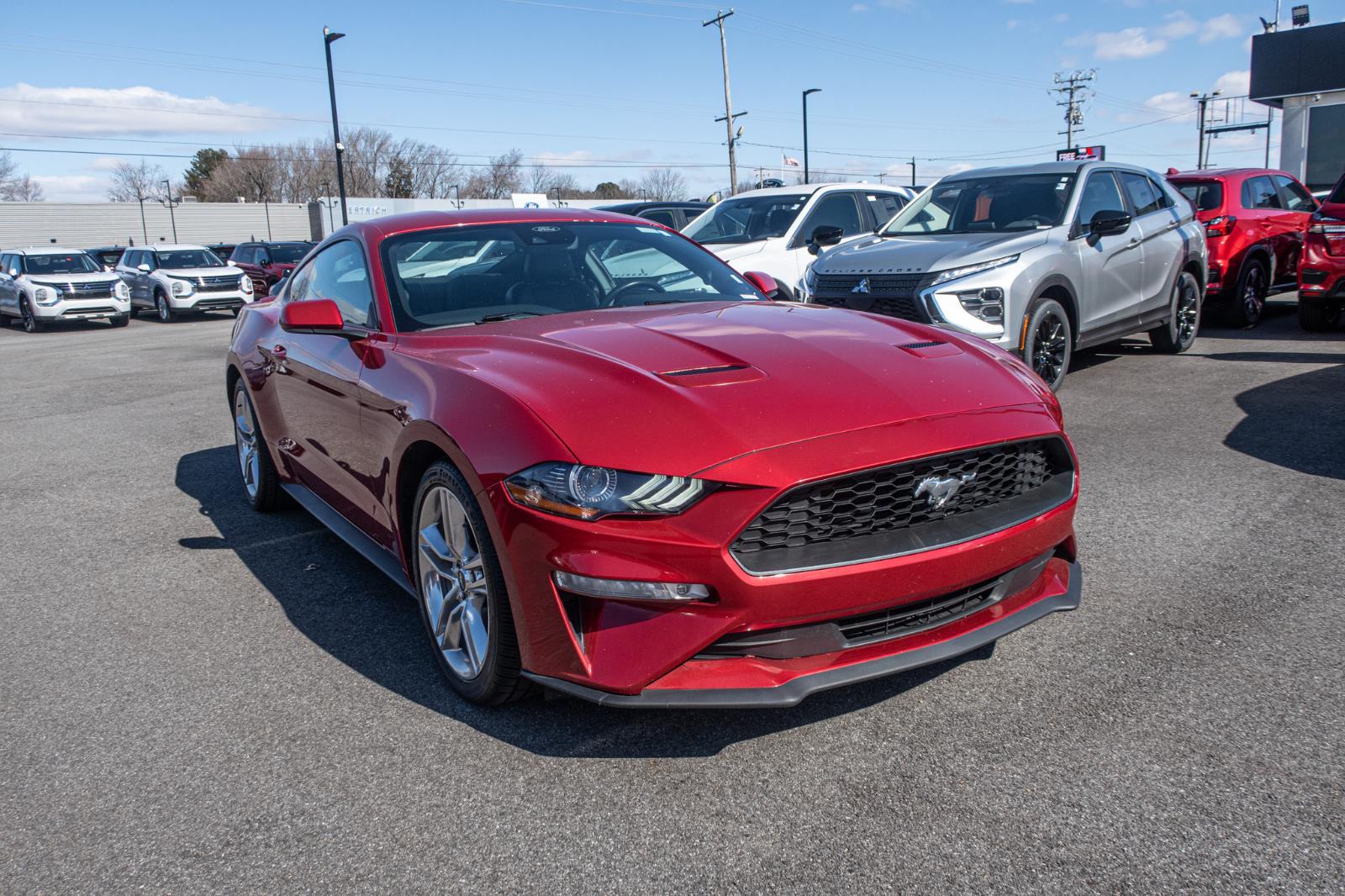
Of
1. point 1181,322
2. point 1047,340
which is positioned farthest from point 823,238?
point 1181,322

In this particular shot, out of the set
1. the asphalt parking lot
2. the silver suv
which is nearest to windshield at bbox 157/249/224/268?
the silver suv

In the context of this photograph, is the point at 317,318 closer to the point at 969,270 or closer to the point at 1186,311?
the point at 969,270

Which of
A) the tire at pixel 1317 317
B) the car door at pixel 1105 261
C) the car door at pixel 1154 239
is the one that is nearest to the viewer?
the car door at pixel 1105 261

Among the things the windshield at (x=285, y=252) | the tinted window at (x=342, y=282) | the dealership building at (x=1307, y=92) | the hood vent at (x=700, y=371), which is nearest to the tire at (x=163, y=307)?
the windshield at (x=285, y=252)

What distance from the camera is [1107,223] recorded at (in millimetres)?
7781

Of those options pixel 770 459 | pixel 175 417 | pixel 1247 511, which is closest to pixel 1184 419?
pixel 1247 511

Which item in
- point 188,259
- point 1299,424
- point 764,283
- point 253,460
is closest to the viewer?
point 764,283

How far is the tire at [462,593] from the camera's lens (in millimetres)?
2863

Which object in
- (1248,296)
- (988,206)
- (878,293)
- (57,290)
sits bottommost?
(1248,296)

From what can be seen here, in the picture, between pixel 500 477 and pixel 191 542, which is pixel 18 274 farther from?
pixel 500 477

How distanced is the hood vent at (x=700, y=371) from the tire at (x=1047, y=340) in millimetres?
4782

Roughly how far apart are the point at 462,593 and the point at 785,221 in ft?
29.0

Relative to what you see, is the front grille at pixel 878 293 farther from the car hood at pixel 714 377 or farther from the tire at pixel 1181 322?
the car hood at pixel 714 377

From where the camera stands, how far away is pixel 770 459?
2.56m
